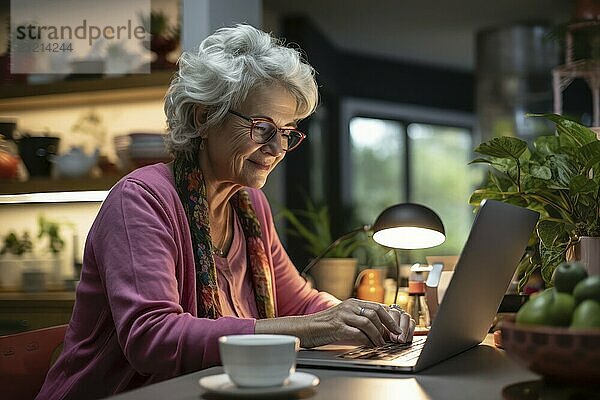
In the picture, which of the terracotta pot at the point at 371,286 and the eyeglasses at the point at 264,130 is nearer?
the eyeglasses at the point at 264,130

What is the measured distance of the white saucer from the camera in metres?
1.05

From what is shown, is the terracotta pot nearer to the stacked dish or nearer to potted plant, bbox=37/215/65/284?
the stacked dish

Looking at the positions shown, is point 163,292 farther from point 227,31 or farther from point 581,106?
point 581,106

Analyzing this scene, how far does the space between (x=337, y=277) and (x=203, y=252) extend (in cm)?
97

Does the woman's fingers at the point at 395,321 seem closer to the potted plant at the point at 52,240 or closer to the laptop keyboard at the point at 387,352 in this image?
the laptop keyboard at the point at 387,352

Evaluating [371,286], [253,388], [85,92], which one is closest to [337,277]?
[371,286]

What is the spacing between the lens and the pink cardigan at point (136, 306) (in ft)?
5.25

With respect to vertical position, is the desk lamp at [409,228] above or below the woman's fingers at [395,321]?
above

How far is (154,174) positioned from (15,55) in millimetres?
2075

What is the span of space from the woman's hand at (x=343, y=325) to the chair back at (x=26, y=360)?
60cm

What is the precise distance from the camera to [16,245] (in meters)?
3.70

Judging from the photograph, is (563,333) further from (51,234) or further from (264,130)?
(51,234)

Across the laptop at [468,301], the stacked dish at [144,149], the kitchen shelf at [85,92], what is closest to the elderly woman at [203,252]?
the laptop at [468,301]

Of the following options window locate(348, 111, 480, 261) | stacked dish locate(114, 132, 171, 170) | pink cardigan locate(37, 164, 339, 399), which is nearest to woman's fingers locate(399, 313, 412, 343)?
pink cardigan locate(37, 164, 339, 399)
